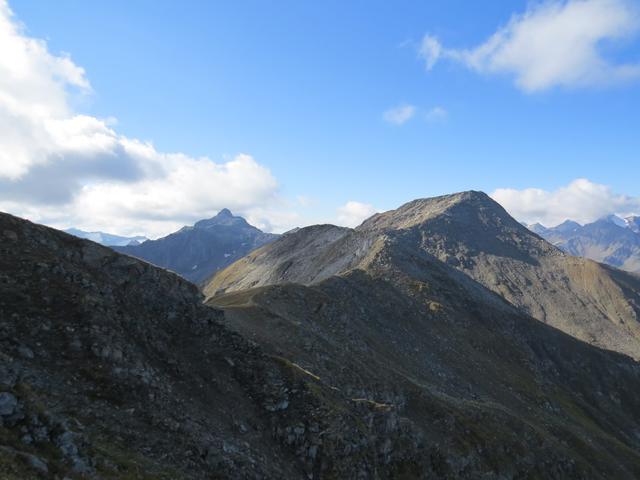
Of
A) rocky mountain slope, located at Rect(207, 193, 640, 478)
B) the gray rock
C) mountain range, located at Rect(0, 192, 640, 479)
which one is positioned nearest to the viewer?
the gray rock

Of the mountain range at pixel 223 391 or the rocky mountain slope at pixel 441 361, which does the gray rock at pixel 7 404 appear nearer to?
the mountain range at pixel 223 391

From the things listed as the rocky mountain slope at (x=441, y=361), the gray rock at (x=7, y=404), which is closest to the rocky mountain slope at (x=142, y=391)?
the gray rock at (x=7, y=404)

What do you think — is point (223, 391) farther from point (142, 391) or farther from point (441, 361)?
point (441, 361)

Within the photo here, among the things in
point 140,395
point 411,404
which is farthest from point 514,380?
point 140,395

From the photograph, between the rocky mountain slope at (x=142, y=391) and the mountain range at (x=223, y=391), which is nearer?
the rocky mountain slope at (x=142, y=391)

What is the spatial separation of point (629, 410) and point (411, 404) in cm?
12215

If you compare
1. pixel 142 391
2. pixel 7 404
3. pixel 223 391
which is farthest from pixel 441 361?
pixel 7 404

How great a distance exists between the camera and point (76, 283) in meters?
32.6

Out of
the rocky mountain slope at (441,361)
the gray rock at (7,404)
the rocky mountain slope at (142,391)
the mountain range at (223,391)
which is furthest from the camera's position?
the rocky mountain slope at (441,361)

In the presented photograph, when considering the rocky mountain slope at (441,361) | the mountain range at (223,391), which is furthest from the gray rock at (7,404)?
the rocky mountain slope at (441,361)

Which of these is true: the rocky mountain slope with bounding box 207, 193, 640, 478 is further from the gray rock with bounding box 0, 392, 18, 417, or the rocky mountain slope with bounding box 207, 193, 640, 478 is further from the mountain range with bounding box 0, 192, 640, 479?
the gray rock with bounding box 0, 392, 18, 417

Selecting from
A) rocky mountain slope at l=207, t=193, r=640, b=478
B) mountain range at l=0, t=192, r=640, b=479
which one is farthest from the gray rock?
rocky mountain slope at l=207, t=193, r=640, b=478

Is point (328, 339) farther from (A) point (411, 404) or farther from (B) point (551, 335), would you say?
(B) point (551, 335)

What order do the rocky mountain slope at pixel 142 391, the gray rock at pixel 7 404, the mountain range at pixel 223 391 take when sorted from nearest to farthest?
the gray rock at pixel 7 404 → the rocky mountain slope at pixel 142 391 → the mountain range at pixel 223 391
